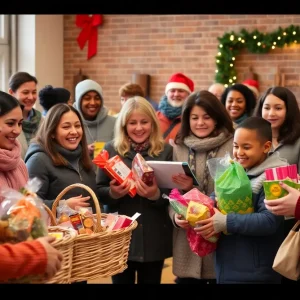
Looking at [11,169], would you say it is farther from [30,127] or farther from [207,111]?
[30,127]

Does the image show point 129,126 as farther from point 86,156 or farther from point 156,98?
point 156,98

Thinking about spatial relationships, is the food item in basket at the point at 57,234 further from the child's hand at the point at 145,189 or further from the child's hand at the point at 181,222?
the child's hand at the point at 145,189

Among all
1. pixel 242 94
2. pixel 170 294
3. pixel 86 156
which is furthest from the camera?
pixel 242 94

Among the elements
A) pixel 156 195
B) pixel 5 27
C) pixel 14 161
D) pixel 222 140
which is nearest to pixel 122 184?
pixel 156 195

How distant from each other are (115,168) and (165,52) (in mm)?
4872

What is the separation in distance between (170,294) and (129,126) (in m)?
1.88

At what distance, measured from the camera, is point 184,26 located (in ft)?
26.3

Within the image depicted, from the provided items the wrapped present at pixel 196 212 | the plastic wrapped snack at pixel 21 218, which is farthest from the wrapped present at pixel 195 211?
the plastic wrapped snack at pixel 21 218

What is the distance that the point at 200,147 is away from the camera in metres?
3.52

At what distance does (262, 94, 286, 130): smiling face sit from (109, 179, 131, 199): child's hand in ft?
2.93

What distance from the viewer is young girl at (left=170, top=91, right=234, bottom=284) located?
11.5ft

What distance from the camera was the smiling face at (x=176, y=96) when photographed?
520 cm

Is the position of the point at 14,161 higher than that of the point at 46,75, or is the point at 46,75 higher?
the point at 46,75

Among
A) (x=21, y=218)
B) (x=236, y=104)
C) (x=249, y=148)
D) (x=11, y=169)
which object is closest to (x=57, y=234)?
(x=21, y=218)
